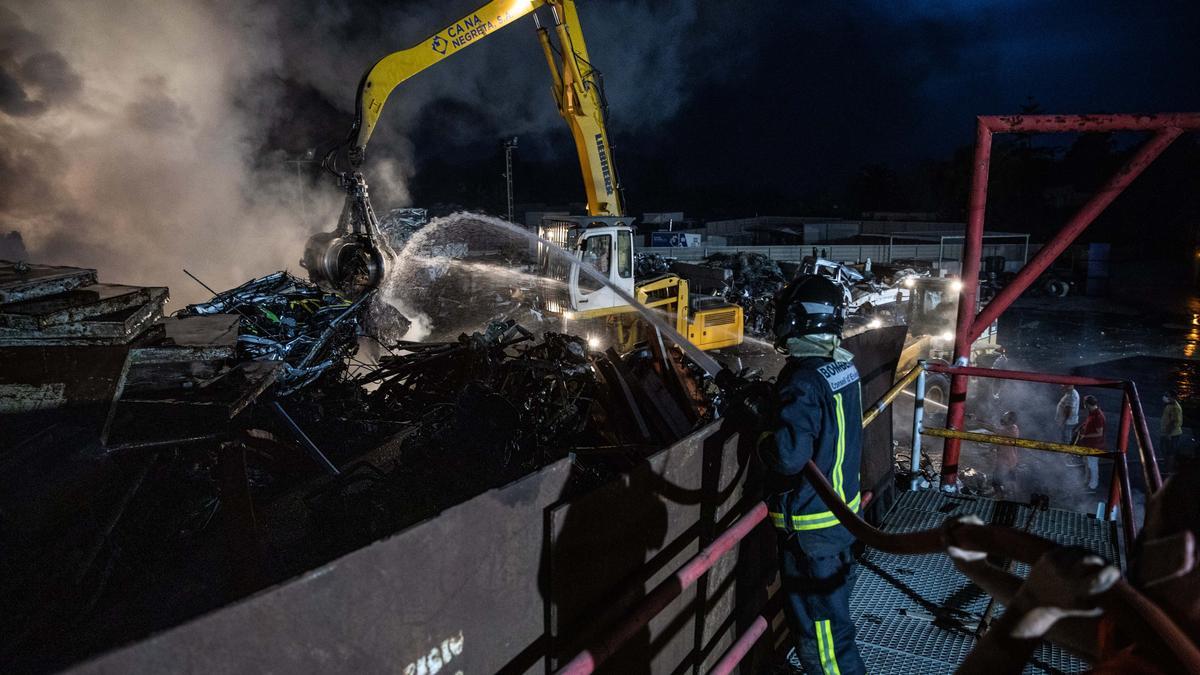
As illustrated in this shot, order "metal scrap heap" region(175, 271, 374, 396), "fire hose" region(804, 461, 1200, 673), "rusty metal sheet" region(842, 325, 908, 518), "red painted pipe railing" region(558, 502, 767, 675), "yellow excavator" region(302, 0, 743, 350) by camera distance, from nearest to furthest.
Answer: "fire hose" region(804, 461, 1200, 673), "red painted pipe railing" region(558, 502, 767, 675), "rusty metal sheet" region(842, 325, 908, 518), "metal scrap heap" region(175, 271, 374, 396), "yellow excavator" region(302, 0, 743, 350)

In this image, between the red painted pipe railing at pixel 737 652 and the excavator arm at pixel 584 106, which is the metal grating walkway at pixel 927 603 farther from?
the excavator arm at pixel 584 106

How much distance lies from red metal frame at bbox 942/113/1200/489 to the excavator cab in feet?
18.9

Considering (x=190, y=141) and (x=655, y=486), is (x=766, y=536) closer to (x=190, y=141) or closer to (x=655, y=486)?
(x=655, y=486)

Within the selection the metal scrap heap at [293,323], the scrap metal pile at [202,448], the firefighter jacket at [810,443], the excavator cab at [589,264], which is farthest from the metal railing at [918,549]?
the excavator cab at [589,264]

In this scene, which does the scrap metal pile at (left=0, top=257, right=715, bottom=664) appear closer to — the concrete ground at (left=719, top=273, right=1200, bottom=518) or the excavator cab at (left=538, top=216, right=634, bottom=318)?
the excavator cab at (left=538, top=216, right=634, bottom=318)

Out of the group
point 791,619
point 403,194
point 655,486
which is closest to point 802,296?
point 655,486

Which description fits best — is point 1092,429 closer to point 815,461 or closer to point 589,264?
point 589,264

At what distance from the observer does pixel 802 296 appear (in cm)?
279

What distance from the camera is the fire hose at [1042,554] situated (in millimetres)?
887

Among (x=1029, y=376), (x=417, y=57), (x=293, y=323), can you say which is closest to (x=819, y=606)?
(x=1029, y=376)

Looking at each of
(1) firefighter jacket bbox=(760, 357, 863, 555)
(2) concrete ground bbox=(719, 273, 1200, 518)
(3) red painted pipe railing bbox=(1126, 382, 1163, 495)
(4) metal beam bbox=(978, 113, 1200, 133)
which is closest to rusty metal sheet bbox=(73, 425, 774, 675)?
(1) firefighter jacket bbox=(760, 357, 863, 555)

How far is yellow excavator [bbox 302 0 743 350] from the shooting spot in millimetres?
8914

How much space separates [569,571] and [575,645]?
0.22 metres

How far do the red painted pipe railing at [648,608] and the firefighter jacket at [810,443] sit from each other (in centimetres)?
32
